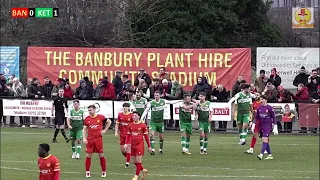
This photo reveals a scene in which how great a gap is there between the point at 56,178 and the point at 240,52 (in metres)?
23.6

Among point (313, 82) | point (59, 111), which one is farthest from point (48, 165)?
point (313, 82)

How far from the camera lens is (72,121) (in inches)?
1083

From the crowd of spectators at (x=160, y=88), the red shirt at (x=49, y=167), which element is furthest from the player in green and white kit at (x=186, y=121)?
the red shirt at (x=49, y=167)

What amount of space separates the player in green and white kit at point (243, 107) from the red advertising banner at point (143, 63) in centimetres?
799

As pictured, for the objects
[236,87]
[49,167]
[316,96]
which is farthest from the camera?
[236,87]

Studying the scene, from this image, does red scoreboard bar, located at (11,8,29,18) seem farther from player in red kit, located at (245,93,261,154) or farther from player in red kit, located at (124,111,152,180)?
player in red kit, located at (124,111,152,180)

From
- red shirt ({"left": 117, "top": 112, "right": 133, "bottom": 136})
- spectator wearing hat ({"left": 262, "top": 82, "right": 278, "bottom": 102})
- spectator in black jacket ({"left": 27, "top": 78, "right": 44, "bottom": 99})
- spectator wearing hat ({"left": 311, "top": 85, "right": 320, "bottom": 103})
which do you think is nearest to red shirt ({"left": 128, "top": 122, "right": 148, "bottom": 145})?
red shirt ({"left": 117, "top": 112, "right": 133, "bottom": 136})

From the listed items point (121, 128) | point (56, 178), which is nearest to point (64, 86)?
point (121, 128)

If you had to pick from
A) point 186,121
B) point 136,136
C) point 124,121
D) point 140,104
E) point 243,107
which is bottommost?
point 136,136

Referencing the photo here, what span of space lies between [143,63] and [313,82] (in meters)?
9.28

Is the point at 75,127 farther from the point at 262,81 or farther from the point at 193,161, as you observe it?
the point at 262,81

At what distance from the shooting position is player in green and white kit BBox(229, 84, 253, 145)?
29.8 meters

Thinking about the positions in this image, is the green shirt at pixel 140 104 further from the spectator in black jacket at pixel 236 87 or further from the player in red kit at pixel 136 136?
the spectator in black jacket at pixel 236 87

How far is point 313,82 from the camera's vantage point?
34656 mm
